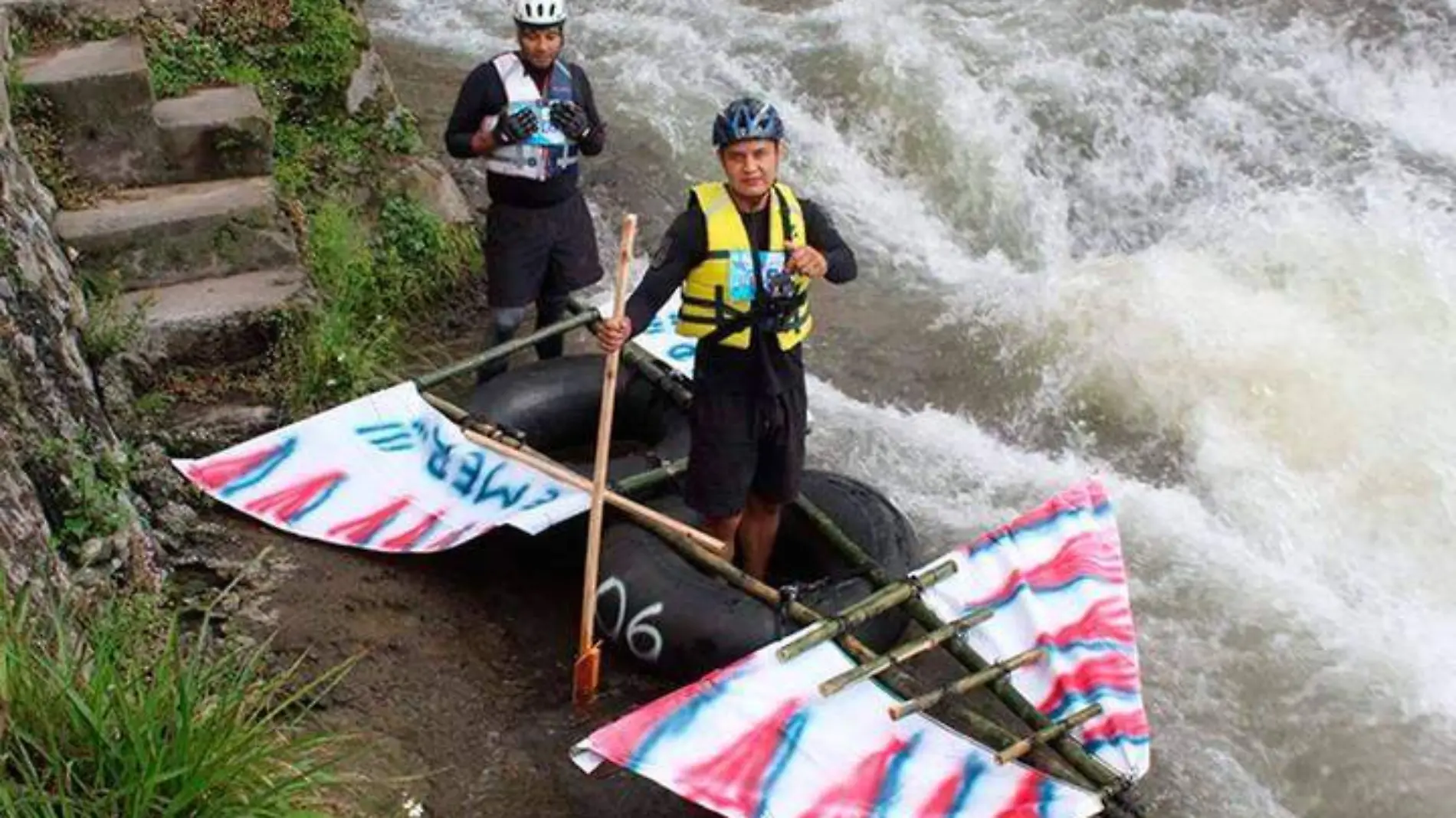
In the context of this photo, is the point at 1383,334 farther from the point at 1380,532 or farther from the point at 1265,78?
the point at 1265,78

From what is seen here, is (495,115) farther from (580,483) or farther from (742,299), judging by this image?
(742,299)

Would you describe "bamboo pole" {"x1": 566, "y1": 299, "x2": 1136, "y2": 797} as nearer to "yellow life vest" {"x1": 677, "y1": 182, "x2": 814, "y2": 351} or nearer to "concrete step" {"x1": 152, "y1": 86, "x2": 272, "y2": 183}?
"yellow life vest" {"x1": 677, "y1": 182, "x2": 814, "y2": 351}

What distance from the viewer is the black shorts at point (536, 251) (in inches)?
244

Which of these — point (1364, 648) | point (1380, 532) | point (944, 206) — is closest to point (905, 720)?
point (1364, 648)

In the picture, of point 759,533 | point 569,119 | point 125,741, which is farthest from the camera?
point 569,119

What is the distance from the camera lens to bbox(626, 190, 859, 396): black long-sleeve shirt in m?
4.77

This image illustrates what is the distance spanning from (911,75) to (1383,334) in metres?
3.46

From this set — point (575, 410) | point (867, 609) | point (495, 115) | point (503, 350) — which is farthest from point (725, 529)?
point (495, 115)

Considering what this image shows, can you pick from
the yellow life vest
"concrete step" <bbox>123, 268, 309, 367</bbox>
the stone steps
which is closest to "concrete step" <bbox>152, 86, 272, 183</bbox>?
the stone steps

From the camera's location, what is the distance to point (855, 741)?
4543 mm

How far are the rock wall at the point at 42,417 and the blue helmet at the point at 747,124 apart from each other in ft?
7.32

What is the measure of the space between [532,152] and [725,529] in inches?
67.8

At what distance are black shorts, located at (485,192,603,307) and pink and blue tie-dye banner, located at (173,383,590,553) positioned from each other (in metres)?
0.65

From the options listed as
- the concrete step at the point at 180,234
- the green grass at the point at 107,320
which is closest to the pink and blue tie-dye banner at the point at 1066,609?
the green grass at the point at 107,320
